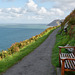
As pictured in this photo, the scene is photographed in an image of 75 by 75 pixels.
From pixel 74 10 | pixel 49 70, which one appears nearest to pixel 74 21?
pixel 74 10

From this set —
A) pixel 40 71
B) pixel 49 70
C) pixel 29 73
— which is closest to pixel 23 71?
pixel 29 73

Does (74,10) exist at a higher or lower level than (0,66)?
higher

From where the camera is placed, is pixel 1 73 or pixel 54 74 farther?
pixel 1 73

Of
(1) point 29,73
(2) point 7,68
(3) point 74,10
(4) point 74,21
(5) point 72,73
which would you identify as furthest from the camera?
(3) point 74,10

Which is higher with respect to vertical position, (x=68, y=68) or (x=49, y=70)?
(x=68, y=68)

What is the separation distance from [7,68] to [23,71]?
148cm

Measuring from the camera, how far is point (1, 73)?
23.3 feet

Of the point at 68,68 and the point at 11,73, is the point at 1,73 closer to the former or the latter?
the point at 11,73

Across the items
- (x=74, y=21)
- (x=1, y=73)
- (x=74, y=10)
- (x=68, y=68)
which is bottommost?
(x=1, y=73)

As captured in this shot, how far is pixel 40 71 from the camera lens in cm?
716

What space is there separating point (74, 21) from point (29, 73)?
13.5m

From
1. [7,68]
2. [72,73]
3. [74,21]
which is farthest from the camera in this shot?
[74,21]

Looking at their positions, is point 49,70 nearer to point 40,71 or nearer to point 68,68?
point 40,71

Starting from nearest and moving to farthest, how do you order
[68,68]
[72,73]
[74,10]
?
1. [68,68]
2. [72,73]
3. [74,10]
